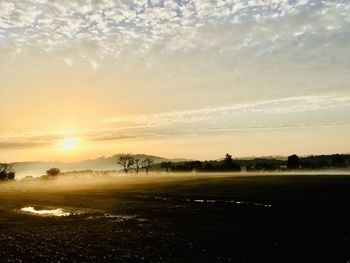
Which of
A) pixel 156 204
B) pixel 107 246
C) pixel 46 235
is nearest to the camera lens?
pixel 107 246

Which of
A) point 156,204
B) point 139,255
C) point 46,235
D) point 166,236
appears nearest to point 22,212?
point 156,204

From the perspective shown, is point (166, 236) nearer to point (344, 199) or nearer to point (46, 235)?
point (46, 235)

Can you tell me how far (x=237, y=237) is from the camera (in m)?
33.6

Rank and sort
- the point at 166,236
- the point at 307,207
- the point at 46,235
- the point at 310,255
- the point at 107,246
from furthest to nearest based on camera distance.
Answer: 1. the point at 307,207
2. the point at 46,235
3. the point at 166,236
4. the point at 107,246
5. the point at 310,255

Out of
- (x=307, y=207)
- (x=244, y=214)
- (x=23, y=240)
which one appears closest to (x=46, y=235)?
(x=23, y=240)

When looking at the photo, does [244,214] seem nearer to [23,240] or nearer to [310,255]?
[310,255]

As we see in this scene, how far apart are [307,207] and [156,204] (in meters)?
21.2

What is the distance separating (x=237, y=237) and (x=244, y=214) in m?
12.3

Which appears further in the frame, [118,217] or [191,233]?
[118,217]

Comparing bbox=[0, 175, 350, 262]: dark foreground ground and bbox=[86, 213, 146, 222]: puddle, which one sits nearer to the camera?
bbox=[0, 175, 350, 262]: dark foreground ground

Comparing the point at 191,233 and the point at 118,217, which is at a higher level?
the point at 118,217

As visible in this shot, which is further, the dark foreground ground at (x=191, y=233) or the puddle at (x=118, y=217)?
the puddle at (x=118, y=217)

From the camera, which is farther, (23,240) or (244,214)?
(244,214)

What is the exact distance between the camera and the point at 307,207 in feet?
161
